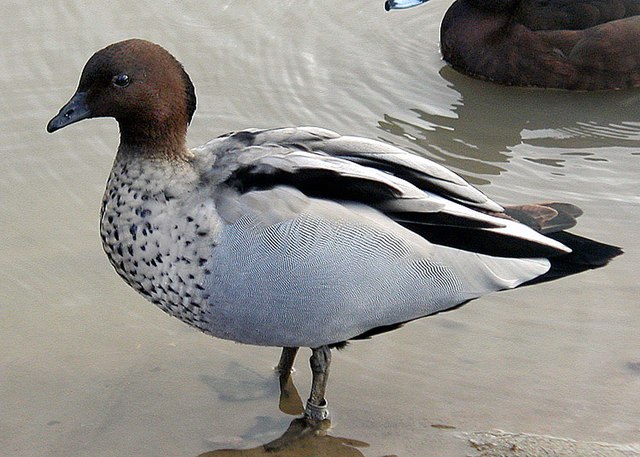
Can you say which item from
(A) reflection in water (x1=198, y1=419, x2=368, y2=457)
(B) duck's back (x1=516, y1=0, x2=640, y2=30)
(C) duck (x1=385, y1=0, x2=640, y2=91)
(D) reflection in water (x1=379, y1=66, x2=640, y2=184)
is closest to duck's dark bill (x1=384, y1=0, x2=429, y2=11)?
(C) duck (x1=385, y1=0, x2=640, y2=91)

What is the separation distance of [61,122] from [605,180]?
137 inches

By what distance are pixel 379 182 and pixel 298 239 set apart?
0.39 meters

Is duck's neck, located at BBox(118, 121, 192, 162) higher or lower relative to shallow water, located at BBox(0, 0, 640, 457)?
higher

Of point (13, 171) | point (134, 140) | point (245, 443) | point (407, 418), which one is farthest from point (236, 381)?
point (13, 171)

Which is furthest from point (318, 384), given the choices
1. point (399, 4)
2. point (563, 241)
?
point (399, 4)

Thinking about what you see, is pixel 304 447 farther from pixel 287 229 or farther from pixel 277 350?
pixel 287 229

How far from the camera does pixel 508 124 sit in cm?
751

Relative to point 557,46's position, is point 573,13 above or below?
above

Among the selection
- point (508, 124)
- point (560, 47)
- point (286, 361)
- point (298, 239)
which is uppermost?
point (298, 239)

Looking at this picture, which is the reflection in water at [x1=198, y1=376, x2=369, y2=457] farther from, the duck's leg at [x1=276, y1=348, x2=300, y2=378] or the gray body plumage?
the gray body plumage

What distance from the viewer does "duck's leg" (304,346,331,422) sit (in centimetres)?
487

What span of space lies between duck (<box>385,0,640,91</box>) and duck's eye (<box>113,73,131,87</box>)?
371 cm

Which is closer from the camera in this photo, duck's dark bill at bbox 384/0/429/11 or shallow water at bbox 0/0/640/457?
shallow water at bbox 0/0/640/457

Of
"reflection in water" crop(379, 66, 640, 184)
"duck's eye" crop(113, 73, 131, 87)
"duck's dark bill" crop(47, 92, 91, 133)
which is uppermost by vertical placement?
"duck's eye" crop(113, 73, 131, 87)
